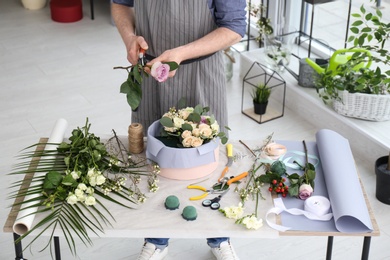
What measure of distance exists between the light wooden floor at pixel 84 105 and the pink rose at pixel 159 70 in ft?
3.91

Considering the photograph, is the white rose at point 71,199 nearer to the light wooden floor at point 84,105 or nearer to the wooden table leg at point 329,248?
the light wooden floor at point 84,105

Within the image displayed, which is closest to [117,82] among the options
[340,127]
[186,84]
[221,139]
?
[340,127]

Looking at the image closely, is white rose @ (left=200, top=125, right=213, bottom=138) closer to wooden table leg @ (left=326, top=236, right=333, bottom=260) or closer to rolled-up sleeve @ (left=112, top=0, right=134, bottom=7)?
rolled-up sleeve @ (left=112, top=0, right=134, bottom=7)

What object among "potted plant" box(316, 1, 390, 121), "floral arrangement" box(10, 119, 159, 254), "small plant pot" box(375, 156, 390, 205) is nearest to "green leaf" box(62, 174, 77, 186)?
"floral arrangement" box(10, 119, 159, 254)

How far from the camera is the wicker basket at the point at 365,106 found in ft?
13.6

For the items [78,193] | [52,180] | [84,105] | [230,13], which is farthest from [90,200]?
[84,105]

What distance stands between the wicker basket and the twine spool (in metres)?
1.86

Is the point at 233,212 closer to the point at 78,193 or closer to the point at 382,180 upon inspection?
the point at 78,193

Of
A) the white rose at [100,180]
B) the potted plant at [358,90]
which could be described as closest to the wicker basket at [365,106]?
the potted plant at [358,90]

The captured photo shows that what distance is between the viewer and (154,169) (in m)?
2.62

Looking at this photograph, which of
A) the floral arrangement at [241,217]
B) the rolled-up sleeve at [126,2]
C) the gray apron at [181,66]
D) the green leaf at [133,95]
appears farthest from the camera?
the rolled-up sleeve at [126,2]

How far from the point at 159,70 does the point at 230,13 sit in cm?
42

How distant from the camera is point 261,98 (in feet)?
15.1

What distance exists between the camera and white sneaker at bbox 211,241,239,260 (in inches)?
125
